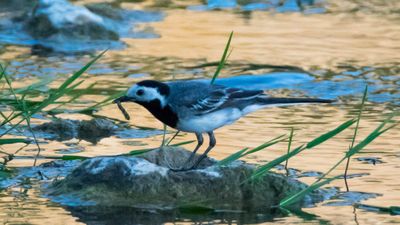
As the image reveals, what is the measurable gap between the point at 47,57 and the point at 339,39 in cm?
312

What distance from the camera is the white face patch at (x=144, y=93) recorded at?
711cm

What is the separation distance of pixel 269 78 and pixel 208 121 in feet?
11.9

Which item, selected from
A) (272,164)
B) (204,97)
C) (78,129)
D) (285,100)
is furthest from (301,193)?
(78,129)

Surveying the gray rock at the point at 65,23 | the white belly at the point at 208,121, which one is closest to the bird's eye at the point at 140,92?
the white belly at the point at 208,121

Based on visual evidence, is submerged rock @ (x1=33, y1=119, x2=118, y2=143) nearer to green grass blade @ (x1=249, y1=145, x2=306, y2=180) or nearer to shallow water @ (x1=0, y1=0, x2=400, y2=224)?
shallow water @ (x1=0, y1=0, x2=400, y2=224)

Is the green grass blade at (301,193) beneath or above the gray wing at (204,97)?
beneath

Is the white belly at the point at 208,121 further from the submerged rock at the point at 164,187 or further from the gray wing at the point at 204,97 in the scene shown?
the submerged rock at the point at 164,187

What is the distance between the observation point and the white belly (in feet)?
23.6

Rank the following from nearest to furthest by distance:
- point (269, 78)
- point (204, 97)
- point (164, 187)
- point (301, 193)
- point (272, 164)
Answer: point (301, 193)
point (272, 164)
point (164, 187)
point (204, 97)
point (269, 78)

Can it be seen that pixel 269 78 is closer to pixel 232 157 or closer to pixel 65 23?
pixel 65 23

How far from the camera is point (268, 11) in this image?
14789mm

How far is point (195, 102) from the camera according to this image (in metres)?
7.23

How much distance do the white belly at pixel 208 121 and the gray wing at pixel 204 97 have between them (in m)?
0.03

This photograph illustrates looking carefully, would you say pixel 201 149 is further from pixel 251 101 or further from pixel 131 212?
pixel 131 212
